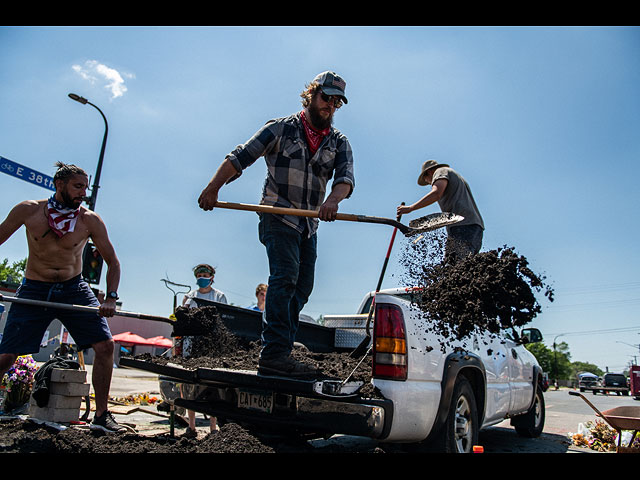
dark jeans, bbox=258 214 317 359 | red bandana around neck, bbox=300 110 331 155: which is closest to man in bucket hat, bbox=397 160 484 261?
red bandana around neck, bbox=300 110 331 155

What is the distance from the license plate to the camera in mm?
2951

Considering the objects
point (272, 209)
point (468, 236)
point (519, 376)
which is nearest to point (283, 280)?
point (272, 209)

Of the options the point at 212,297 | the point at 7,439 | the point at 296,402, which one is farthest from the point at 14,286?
the point at 296,402

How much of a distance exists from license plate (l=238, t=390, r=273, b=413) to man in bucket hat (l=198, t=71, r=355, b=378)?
0.36 m

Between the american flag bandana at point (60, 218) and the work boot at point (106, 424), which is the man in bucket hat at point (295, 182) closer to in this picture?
the american flag bandana at point (60, 218)

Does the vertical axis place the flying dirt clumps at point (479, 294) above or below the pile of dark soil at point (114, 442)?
above

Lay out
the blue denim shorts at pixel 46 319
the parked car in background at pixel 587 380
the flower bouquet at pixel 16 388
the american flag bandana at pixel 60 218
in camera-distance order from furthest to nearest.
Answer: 1. the parked car in background at pixel 587 380
2. the flower bouquet at pixel 16 388
3. the american flag bandana at pixel 60 218
4. the blue denim shorts at pixel 46 319

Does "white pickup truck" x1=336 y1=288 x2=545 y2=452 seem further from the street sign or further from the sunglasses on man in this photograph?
the street sign

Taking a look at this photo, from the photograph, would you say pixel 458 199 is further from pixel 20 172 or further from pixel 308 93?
pixel 20 172

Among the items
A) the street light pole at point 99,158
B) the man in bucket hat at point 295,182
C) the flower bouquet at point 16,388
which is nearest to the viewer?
the man in bucket hat at point 295,182

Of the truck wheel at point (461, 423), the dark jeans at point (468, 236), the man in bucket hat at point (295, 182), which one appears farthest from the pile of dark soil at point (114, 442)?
the dark jeans at point (468, 236)

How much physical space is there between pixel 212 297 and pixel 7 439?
286 cm

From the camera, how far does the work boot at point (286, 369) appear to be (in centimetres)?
296

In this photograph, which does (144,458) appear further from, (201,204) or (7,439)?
(201,204)
